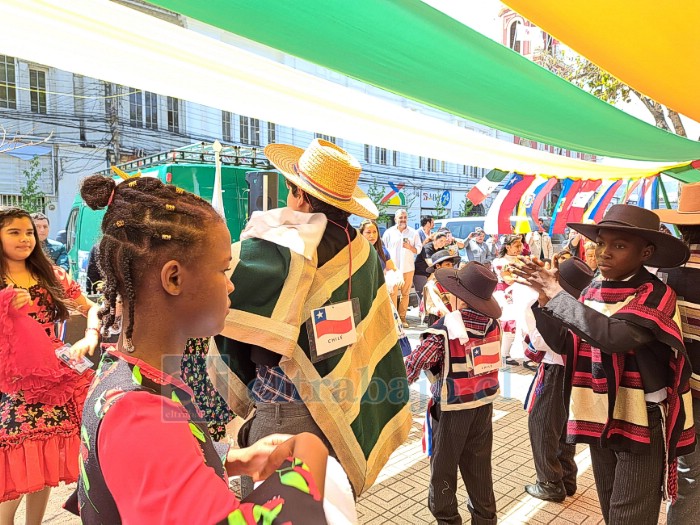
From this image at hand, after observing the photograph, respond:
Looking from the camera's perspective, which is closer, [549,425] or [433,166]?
[549,425]

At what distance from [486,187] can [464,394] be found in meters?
3.54

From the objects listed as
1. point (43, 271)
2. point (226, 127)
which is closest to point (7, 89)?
point (226, 127)

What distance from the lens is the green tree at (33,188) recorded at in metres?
17.9

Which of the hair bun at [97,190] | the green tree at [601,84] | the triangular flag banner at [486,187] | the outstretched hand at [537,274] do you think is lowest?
the outstretched hand at [537,274]

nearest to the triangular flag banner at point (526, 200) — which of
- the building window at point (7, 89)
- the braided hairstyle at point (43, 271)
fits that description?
the braided hairstyle at point (43, 271)

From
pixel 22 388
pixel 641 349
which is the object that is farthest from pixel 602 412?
pixel 22 388

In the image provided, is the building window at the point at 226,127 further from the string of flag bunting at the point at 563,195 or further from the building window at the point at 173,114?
the string of flag bunting at the point at 563,195

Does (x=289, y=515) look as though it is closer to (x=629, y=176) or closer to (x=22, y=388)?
(x=22, y=388)

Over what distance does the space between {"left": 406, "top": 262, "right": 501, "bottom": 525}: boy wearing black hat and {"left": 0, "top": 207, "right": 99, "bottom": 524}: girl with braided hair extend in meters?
2.08

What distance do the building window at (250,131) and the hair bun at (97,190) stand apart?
23.9m

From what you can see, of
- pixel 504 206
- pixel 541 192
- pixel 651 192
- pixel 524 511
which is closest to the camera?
pixel 524 511

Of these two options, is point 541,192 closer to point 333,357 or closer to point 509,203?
point 509,203

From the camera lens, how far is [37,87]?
1827 cm

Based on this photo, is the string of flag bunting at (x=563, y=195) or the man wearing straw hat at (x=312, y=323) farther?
the string of flag bunting at (x=563, y=195)
